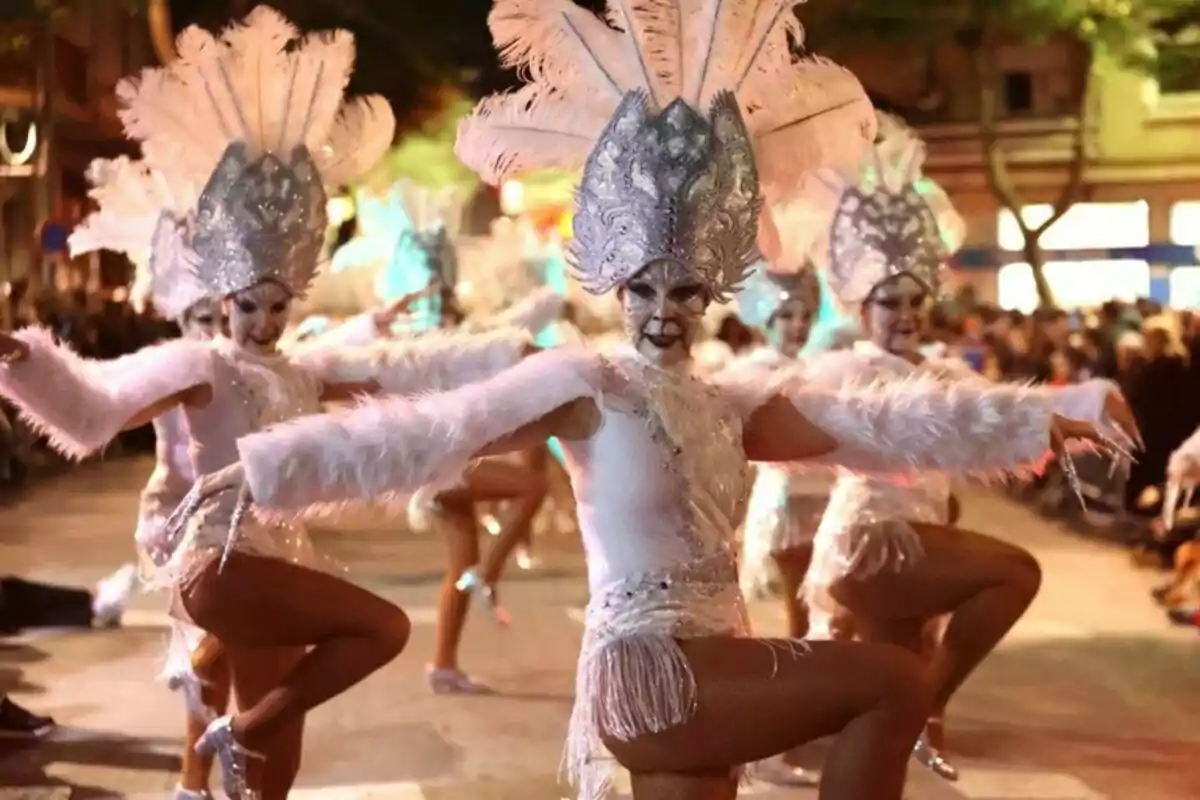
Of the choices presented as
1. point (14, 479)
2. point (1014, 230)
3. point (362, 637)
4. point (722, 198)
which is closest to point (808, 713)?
point (722, 198)

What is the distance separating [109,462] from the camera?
534 inches

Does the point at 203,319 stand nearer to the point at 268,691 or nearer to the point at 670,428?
the point at 268,691

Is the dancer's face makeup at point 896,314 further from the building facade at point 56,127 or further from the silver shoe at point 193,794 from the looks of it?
the building facade at point 56,127

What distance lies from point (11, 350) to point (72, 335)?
963 cm

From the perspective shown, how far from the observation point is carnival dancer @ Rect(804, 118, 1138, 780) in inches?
153

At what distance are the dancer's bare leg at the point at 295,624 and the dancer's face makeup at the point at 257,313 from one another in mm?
612

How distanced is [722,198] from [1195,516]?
16.1ft

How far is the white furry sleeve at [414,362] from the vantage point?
3865 mm

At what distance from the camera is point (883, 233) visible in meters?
4.16

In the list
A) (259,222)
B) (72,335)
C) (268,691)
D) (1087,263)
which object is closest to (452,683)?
(268,691)

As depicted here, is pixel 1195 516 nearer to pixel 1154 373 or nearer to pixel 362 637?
pixel 1154 373

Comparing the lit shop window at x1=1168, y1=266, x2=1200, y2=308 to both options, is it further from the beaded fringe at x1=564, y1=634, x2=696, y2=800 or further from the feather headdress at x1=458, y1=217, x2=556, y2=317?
the beaded fringe at x1=564, y1=634, x2=696, y2=800

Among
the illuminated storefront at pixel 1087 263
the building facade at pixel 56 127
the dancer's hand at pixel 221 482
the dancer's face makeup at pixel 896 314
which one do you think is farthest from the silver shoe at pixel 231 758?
the illuminated storefront at pixel 1087 263

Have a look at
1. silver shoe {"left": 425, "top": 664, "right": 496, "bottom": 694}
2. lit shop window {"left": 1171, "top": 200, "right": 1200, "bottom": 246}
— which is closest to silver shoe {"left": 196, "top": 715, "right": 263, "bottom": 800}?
silver shoe {"left": 425, "top": 664, "right": 496, "bottom": 694}
